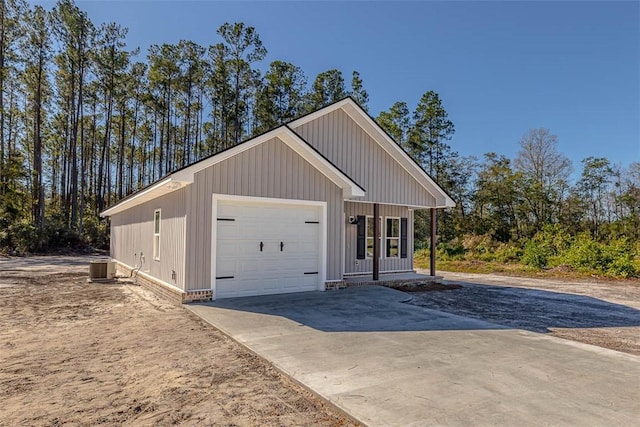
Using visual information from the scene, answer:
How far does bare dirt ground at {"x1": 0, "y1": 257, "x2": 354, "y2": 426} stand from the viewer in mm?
3074

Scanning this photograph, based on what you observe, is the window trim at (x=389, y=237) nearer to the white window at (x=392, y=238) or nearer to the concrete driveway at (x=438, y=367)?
the white window at (x=392, y=238)

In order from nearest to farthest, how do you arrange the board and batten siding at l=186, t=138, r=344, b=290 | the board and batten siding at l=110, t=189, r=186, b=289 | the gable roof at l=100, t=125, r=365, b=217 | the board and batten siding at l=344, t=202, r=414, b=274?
the gable roof at l=100, t=125, r=365, b=217, the board and batten siding at l=186, t=138, r=344, b=290, the board and batten siding at l=110, t=189, r=186, b=289, the board and batten siding at l=344, t=202, r=414, b=274

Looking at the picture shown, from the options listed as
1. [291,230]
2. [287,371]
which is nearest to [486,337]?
[287,371]

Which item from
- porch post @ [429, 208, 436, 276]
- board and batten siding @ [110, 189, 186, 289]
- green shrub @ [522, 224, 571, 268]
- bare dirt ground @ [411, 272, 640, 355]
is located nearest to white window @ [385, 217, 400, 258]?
porch post @ [429, 208, 436, 276]

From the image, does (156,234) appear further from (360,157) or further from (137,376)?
(137,376)

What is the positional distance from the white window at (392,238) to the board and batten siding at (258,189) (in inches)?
133

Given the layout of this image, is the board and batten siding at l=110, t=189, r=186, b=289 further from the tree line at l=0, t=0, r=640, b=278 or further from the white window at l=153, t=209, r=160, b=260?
the tree line at l=0, t=0, r=640, b=278

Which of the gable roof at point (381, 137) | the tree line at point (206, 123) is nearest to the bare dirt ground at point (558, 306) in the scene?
the gable roof at point (381, 137)

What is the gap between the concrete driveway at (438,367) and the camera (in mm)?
3061

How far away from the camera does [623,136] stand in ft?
73.5

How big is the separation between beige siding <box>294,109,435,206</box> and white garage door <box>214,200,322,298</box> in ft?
7.59

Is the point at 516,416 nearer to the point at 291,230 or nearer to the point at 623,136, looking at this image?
the point at 291,230

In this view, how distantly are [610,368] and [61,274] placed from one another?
51.6ft

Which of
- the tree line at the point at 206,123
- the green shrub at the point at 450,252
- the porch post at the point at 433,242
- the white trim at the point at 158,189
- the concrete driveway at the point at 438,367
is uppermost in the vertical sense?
the tree line at the point at 206,123
